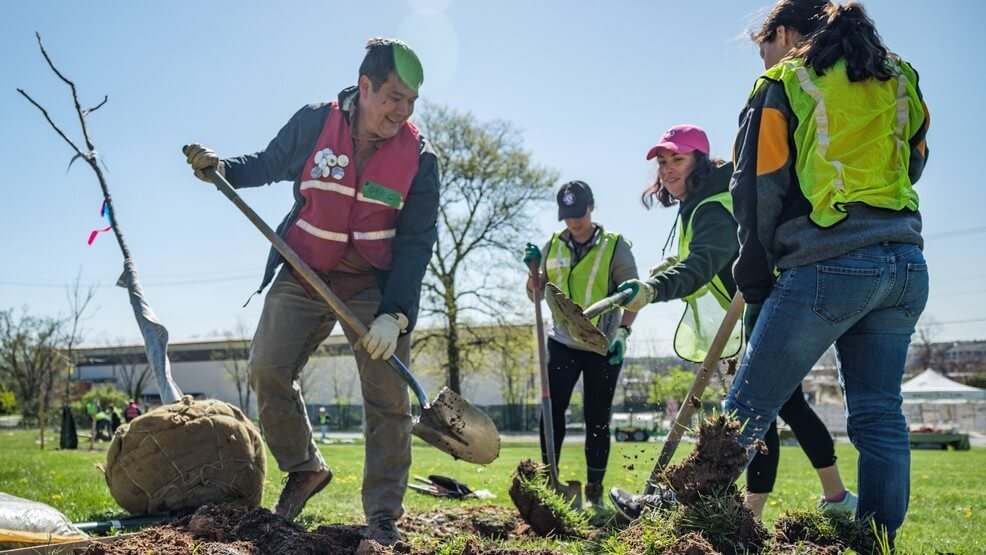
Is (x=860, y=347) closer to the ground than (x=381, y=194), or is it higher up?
closer to the ground

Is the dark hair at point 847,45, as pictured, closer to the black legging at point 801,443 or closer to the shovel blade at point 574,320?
the shovel blade at point 574,320

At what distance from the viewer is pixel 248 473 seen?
360 cm

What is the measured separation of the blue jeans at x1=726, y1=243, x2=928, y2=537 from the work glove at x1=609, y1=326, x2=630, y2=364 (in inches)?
88.6

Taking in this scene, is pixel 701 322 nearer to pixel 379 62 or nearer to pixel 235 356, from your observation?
pixel 379 62

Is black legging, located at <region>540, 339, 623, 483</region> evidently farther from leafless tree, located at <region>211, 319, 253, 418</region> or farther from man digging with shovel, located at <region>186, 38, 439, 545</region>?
leafless tree, located at <region>211, 319, 253, 418</region>

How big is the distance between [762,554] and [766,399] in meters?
0.54

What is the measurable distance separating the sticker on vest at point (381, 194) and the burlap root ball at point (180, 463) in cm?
132

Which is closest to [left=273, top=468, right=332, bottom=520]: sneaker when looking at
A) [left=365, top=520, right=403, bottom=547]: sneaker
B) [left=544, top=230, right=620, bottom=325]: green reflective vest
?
[left=365, top=520, right=403, bottom=547]: sneaker

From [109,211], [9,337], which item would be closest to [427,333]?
[9,337]

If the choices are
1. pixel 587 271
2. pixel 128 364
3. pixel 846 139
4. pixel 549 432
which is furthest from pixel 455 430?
pixel 128 364

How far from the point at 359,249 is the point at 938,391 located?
43.9m

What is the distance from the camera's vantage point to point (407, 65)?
11.8ft

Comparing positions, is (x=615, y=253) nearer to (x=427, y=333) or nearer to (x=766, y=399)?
(x=766, y=399)

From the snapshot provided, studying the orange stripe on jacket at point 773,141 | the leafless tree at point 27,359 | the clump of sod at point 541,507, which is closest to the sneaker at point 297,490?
the clump of sod at point 541,507
